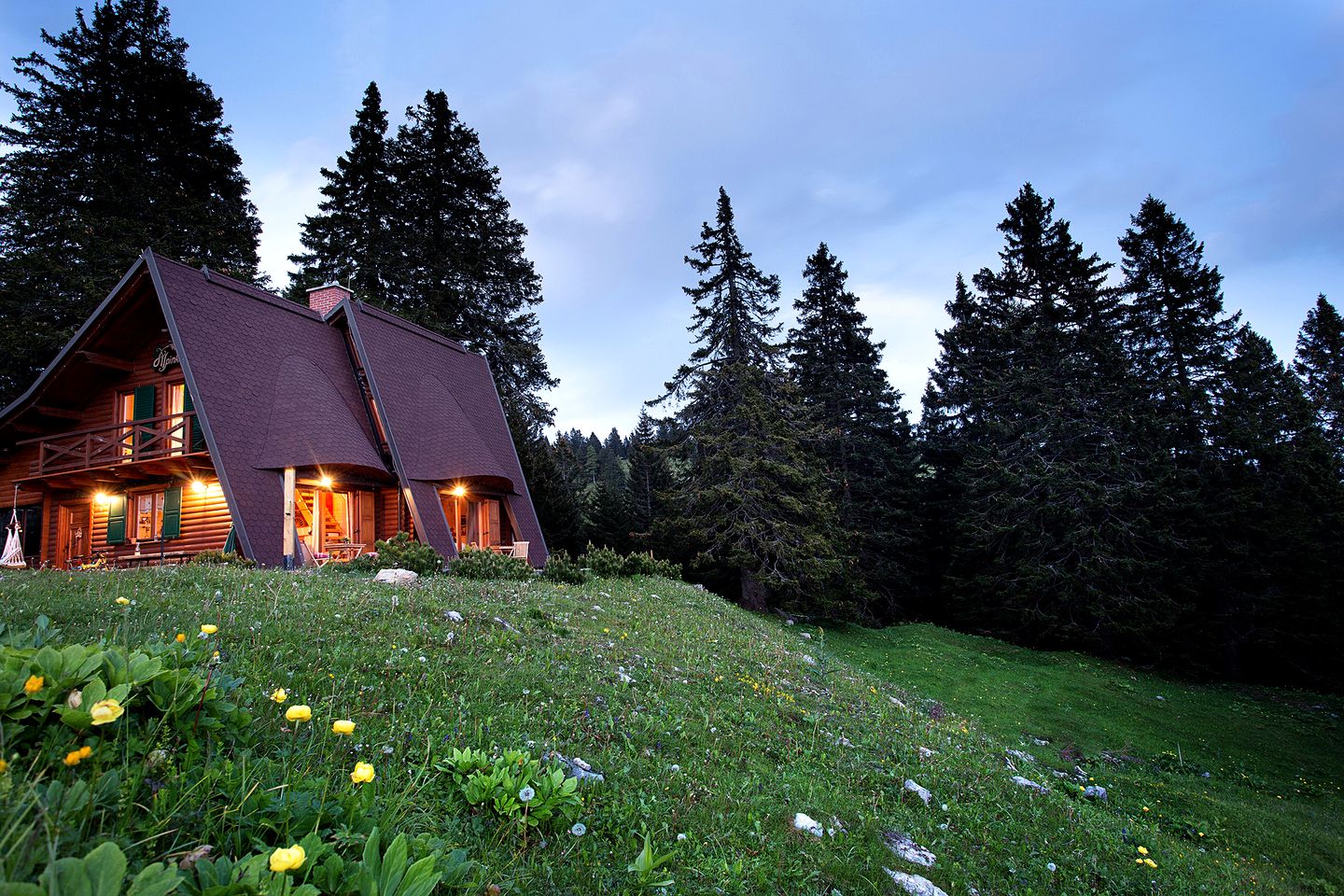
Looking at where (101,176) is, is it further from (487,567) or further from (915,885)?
(915,885)

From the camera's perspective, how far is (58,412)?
64.7 feet

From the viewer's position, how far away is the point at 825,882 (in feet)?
11.5

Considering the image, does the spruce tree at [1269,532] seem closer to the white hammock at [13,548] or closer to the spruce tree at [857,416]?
the spruce tree at [857,416]

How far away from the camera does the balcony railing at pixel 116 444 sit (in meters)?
17.3

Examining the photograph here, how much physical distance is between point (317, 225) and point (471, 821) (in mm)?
38481

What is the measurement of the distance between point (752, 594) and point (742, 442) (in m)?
6.86

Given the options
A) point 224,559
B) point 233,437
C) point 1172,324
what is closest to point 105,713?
point 224,559

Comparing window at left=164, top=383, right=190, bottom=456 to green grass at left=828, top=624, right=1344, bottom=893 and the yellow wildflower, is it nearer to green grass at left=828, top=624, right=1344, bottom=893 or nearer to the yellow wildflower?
the yellow wildflower

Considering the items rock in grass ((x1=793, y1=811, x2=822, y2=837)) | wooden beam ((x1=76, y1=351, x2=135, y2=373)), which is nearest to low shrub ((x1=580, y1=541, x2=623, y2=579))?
rock in grass ((x1=793, y1=811, x2=822, y2=837))

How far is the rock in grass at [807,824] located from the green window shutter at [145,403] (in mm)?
23880

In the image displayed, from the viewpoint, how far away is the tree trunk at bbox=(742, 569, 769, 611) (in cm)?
2492

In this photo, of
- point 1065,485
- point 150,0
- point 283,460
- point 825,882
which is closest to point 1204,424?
point 1065,485

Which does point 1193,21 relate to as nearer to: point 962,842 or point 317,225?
point 962,842

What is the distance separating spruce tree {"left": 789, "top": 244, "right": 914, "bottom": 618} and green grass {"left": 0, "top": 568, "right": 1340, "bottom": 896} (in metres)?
20.7
